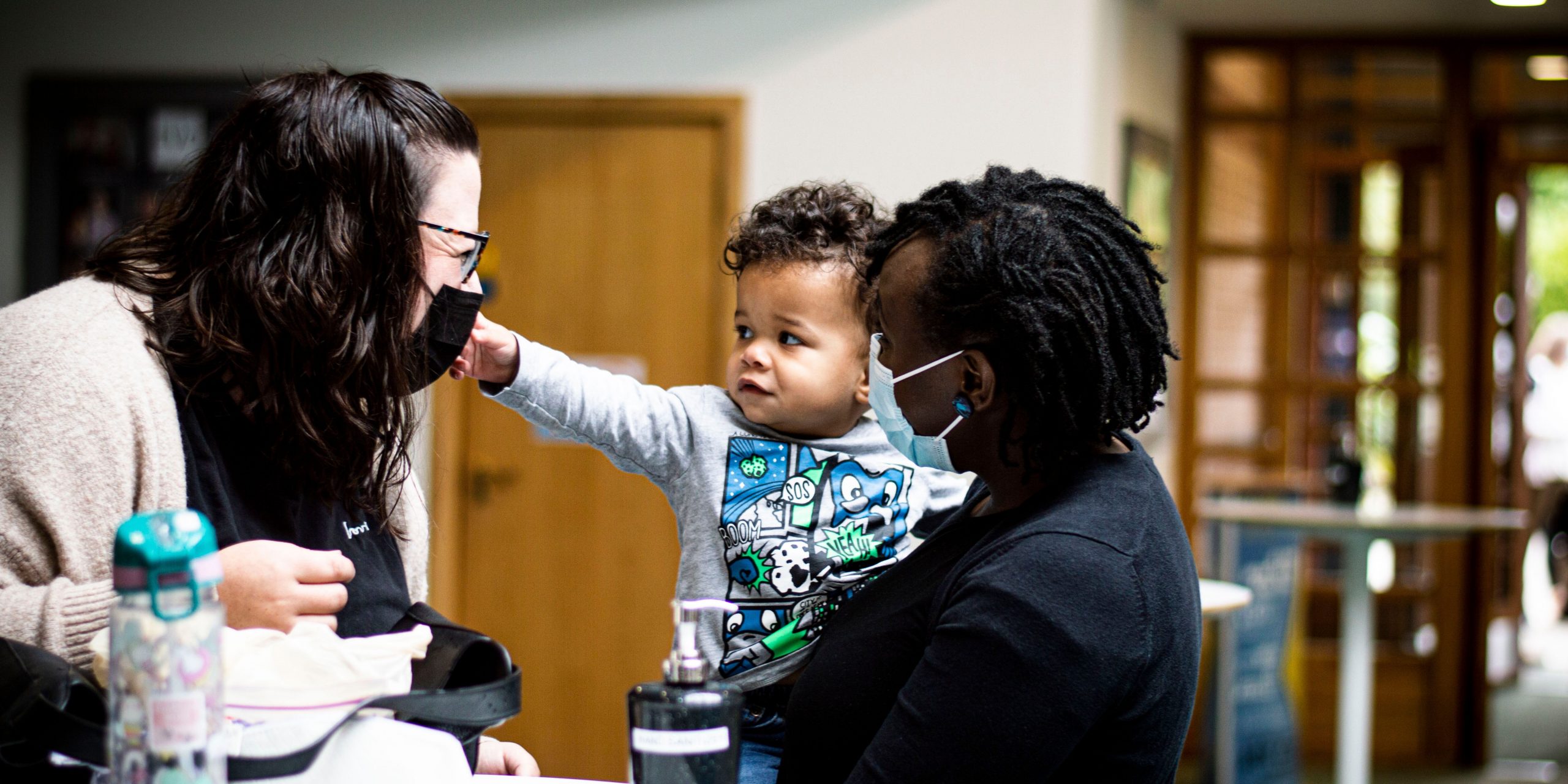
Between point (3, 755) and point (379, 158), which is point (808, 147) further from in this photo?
point (3, 755)

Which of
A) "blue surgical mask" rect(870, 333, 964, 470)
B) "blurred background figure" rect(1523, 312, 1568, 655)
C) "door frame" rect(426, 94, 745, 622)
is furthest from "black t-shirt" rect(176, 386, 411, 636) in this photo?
"blurred background figure" rect(1523, 312, 1568, 655)

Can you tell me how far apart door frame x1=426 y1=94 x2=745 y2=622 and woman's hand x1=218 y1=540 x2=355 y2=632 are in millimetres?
3088

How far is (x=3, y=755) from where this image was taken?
90cm

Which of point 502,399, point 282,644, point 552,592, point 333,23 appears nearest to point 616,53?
point 333,23

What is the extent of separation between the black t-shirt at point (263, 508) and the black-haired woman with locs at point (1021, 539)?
1.50 ft

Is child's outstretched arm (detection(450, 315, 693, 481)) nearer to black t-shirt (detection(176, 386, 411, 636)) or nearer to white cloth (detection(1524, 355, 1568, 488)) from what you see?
black t-shirt (detection(176, 386, 411, 636))

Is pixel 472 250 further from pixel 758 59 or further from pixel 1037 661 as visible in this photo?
pixel 758 59

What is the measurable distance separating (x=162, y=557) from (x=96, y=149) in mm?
4265

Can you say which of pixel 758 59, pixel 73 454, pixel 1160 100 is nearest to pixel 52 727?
pixel 73 454

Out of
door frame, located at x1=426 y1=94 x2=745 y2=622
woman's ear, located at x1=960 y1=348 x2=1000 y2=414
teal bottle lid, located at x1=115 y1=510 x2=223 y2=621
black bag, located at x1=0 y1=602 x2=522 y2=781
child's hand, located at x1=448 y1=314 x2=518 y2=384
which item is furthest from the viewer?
door frame, located at x1=426 y1=94 x2=745 y2=622

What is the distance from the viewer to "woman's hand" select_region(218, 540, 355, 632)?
1.01 metres

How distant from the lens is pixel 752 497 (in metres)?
1.63

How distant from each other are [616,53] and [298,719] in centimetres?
361

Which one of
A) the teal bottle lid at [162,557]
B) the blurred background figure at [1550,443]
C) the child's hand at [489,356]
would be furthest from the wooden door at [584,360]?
the blurred background figure at [1550,443]
